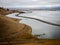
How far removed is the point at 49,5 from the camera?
3652 millimetres

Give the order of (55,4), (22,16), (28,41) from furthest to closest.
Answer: (22,16), (55,4), (28,41)

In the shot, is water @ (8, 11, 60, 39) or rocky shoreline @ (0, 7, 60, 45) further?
water @ (8, 11, 60, 39)

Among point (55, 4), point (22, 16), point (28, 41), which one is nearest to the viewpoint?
point (28, 41)

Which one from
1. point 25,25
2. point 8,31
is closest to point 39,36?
point 25,25

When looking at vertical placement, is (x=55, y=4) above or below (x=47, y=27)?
above

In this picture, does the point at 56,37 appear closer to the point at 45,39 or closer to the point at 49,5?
the point at 45,39

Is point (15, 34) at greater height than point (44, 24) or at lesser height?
lesser

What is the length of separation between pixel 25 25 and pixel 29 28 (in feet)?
0.40

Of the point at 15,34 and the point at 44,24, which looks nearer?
the point at 15,34

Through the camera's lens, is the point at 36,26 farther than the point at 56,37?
Yes

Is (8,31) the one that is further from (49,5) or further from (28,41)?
(49,5)

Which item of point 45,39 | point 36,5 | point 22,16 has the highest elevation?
point 36,5

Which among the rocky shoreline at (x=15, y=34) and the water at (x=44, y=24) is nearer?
the rocky shoreline at (x=15, y=34)

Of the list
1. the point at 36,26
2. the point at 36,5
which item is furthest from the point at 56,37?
the point at 36,5
